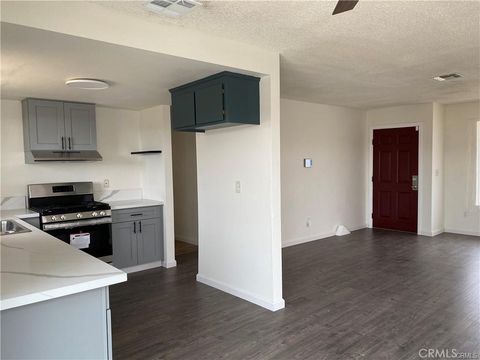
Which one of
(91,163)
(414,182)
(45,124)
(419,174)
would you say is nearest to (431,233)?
(414,182)

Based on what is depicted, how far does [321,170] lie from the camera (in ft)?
20.6

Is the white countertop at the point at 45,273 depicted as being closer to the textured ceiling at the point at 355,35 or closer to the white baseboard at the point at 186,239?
the textured ceiling at the point at 355,35

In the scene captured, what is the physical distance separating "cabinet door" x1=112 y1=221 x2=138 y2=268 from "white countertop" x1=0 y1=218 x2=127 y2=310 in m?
2.10

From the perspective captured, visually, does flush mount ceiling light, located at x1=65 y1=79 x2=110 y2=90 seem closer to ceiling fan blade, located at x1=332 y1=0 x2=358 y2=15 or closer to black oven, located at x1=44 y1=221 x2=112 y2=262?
black oven, located at x1=44 y1=221 x2=112 y2=262

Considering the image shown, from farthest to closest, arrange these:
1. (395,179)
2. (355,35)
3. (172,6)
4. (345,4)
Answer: (395,179) < (355,35) < (172,6) < (345,4)

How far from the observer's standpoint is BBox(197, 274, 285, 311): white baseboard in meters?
3.37

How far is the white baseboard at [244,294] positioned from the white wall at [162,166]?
2.76ft

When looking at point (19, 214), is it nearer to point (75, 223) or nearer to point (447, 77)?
point (75, 223)

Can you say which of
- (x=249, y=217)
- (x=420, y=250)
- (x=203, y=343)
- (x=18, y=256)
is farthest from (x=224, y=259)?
(x=420, y=250)

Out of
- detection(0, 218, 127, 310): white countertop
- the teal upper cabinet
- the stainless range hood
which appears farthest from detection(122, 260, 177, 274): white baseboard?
detection(0, 218, 127, 310): white countertop

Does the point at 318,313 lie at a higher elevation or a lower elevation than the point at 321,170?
lower

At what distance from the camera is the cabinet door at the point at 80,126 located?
441 centimetres

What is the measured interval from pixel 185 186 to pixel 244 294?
308 cm

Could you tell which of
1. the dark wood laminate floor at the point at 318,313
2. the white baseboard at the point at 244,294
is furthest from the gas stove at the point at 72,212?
the white baseboard at the point at 244,294
